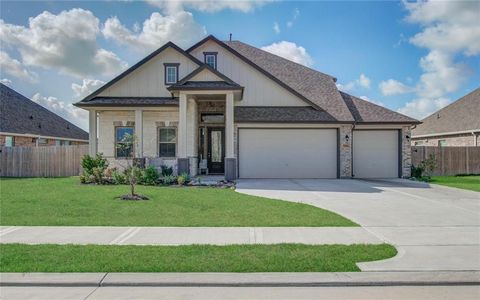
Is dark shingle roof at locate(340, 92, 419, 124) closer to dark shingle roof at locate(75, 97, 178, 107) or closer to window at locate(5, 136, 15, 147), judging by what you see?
dark shingle roof at locate(75, 97, 178, 107)

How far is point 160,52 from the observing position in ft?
61.7

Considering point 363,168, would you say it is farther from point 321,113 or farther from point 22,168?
point 22,168

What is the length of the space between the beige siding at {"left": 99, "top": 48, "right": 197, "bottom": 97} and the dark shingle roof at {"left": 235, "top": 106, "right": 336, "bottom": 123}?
3833mm

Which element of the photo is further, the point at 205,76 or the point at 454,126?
the point at 454,126

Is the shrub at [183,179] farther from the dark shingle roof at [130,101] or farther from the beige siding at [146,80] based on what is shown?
the beige siding at [146,80]

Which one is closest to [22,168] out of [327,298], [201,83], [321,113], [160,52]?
[160,52]

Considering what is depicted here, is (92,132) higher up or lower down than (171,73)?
lower down

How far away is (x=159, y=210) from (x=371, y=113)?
14.7 metres

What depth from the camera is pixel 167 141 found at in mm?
18578

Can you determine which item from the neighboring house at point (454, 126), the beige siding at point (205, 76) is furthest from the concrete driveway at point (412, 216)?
the neighboring house at point (454, 126)

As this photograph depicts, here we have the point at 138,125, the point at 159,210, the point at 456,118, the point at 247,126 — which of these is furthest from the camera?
the point at 456,118

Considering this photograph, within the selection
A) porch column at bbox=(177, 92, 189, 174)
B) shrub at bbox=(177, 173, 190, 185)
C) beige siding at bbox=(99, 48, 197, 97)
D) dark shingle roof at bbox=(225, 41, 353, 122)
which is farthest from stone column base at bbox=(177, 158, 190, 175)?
dark shingle roof at bbox=(225, 41, 353, 122)

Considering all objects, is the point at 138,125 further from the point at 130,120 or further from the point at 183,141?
the point at 183,141

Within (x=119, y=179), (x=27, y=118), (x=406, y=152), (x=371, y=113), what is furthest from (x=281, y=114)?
(x=27, y=118)
